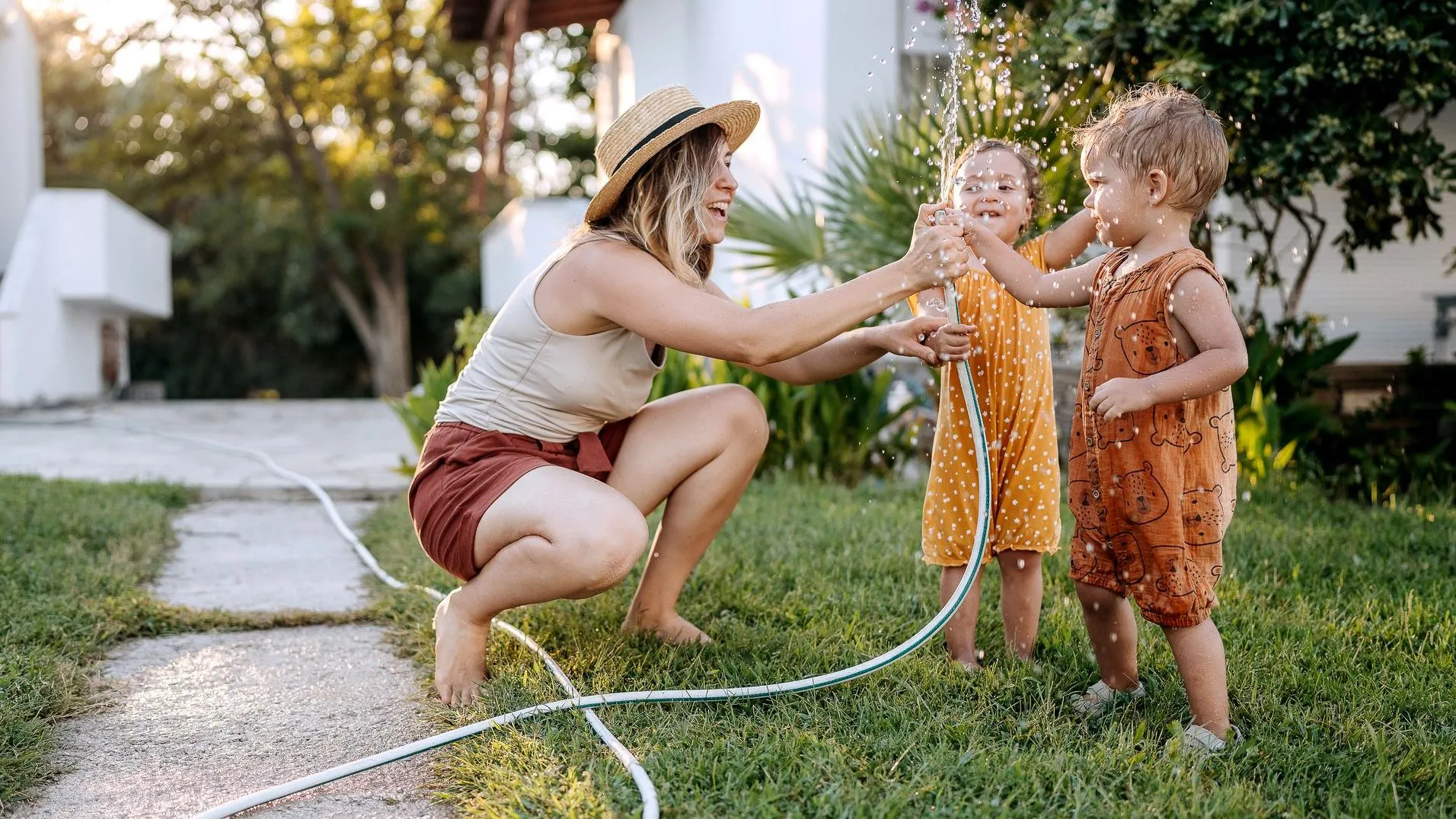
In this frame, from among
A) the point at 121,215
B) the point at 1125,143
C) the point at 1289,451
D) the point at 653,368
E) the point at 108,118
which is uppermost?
the point at 108,118

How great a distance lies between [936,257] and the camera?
2.16 metres

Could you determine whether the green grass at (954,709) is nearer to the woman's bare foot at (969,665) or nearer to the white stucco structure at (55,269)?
the woman's bare foot at (969,665)

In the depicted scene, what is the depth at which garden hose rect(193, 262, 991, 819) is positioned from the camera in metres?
2.04

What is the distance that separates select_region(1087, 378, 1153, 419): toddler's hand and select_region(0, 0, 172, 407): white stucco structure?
9767 mm

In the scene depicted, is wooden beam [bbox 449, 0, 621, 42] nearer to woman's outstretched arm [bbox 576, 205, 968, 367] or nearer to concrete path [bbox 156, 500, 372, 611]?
concrete path [bbox 156, 500, 372, 611]

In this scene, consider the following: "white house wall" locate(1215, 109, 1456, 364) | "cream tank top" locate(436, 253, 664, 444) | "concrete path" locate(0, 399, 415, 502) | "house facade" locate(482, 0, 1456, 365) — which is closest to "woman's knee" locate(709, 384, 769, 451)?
"cream tank top" locate(436, 253, 664, 444)

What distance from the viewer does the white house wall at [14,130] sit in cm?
1169

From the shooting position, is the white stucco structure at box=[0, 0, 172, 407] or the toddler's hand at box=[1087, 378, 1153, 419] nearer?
the toddler's hand at box=[1087, 378, 1153, 419]

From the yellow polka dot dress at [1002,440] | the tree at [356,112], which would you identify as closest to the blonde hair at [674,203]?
the yellow polka dot dress at [1002,440]

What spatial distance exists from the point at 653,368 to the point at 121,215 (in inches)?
411

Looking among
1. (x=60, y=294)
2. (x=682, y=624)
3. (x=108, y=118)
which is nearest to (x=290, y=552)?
(x=682, y=624)

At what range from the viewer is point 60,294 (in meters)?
10.4

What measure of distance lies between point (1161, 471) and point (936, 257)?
1.79ft

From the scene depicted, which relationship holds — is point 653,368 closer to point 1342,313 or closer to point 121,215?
point 1342,313
